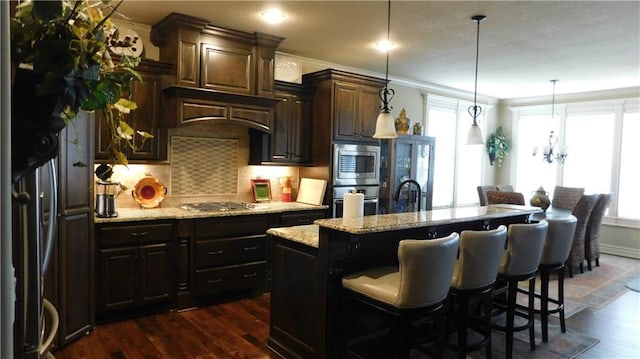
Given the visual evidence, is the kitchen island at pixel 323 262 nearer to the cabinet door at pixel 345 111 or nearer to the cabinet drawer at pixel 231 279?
the cabinet drawer at pixel 231 279

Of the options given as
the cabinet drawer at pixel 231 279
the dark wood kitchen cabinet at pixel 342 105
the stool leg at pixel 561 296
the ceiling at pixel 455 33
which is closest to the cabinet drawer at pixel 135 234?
the cabinet drawer at pixel 231 279

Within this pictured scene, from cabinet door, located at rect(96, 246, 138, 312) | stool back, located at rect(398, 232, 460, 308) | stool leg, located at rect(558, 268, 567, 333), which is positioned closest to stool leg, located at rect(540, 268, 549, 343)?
stool leg, located at rect(558, 268, 567, 333)

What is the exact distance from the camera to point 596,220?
5742 mm

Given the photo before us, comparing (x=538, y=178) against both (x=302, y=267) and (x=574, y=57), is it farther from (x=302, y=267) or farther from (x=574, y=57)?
(x=302, y=267)

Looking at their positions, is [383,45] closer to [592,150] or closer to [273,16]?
[273,16]

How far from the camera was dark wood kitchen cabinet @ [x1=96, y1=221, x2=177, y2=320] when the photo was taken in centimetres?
348

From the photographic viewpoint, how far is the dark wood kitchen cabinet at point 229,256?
392 cm

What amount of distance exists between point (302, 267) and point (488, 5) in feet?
8.43

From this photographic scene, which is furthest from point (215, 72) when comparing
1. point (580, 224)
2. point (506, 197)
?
point (580, 224)

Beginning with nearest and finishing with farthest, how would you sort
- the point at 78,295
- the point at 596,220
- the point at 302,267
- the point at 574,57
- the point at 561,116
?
1. the point at 302,267
2. the point at 78,295
3. the point at 574,57
4. the point at 596,220
5. the point at 561,116

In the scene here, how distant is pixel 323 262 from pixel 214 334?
4.67 feet

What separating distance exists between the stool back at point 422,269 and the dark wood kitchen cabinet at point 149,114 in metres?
2.75

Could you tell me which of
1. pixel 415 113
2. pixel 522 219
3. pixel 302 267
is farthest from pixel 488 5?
pixel 415 113

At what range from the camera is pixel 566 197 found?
21.8 ft
